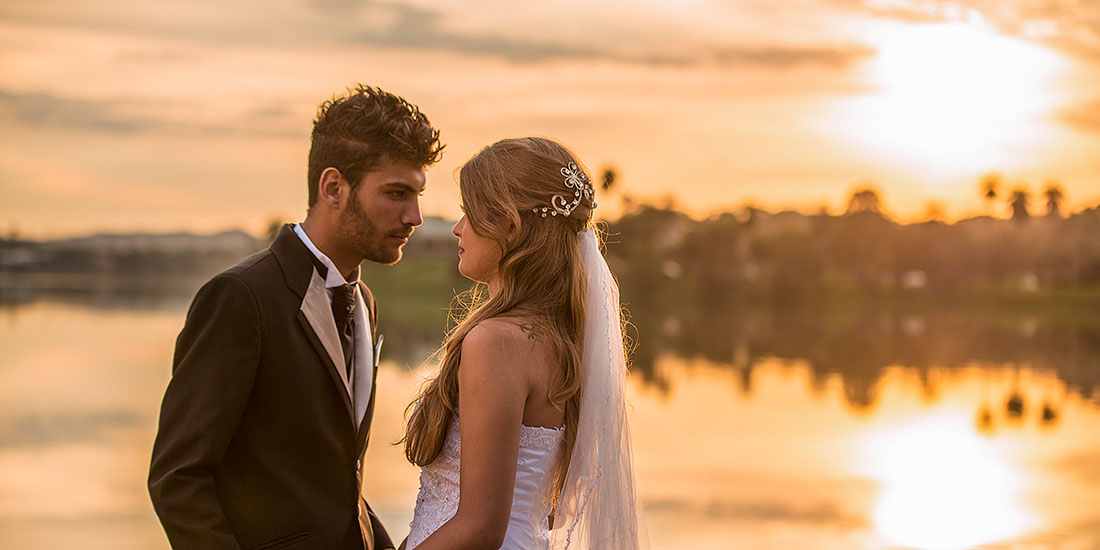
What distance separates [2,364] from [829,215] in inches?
2433

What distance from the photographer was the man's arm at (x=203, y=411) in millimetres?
2576

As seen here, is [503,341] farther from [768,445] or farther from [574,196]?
[768,445]

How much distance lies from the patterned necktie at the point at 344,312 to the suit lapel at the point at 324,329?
65 mm

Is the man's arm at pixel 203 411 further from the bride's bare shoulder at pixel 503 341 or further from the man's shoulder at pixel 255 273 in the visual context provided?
the bride's bare shoulder at pixel 503 341

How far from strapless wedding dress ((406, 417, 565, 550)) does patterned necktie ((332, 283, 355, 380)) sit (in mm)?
370

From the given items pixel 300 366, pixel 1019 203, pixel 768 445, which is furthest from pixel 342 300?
pixel 1019 203

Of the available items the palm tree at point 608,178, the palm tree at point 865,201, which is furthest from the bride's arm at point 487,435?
the palm tree at point 865,201

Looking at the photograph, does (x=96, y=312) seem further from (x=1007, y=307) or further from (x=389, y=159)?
(x=389, y=159)

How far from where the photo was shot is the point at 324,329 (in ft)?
9.39

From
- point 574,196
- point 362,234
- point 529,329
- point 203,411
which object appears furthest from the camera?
point 362,234

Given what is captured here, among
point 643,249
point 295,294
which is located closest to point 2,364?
point 295,294

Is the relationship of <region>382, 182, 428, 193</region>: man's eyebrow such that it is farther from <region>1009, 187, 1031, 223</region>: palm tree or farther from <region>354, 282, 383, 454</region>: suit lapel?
<region>1009, 187, 1031, 223</region>: palm tree

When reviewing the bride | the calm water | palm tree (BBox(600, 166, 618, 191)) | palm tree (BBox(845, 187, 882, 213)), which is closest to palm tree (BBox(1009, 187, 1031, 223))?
palm tree (BBox(845, 187, 882, 213))

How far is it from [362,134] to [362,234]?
27 cm
